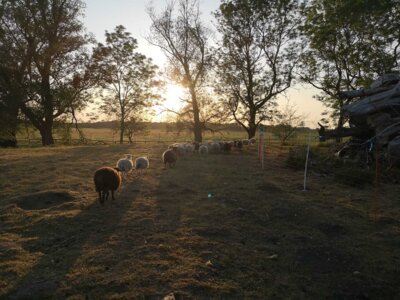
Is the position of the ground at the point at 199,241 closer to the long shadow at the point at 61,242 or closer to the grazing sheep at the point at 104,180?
the long shadow at the point at 61,242

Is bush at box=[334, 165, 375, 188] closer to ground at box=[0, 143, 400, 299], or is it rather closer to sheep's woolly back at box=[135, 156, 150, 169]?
ground at box=[0, 143, 400, 299]

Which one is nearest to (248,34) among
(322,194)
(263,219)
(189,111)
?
(189,111)

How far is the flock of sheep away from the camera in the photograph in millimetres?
9534

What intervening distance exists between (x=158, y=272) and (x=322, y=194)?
7.24 m

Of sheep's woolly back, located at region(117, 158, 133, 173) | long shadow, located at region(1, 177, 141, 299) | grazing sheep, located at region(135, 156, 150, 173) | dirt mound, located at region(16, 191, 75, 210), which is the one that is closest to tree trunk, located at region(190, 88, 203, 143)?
grazing sheep, located at region(135, 156, 150, 173)

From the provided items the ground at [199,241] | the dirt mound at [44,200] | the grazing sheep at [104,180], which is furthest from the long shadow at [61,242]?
the dirt mound at [44,200]

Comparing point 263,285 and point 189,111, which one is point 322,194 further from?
point 189,111

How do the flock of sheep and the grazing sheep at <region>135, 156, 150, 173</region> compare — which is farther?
the grazing sheep at <region>135, 156, 150, 173</region>

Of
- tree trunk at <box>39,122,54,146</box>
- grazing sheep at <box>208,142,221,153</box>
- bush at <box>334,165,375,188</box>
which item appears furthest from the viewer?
tree trunk at <box>39,122,54,146</box>

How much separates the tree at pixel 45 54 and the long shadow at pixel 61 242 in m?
23.8

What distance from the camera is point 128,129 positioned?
44.3 m

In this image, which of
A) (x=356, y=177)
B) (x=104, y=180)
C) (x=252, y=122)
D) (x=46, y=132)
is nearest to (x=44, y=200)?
(x=104, y=180)

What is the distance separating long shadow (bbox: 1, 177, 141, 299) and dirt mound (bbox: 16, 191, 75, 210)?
1.08 meters

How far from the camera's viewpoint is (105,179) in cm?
953
